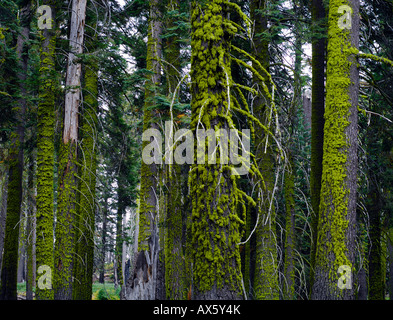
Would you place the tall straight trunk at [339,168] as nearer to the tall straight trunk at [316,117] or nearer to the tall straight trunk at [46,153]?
the tall straight trunk at [316,117]

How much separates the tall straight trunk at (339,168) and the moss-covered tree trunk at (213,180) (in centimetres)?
305

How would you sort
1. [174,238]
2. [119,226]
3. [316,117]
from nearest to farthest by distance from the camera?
[316,117] < [174,238] < [119,226]

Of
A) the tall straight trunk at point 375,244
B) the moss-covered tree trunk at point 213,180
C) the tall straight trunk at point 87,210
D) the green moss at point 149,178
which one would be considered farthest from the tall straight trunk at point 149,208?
the tall straight trunk at point 375,244

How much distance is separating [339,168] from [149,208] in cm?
496

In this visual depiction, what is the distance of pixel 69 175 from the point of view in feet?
25.0

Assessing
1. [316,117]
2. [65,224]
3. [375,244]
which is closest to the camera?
[65,224]

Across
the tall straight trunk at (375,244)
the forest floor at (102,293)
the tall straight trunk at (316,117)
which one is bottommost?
the forest floor at (102,293)

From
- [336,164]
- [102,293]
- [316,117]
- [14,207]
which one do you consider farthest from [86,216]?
[102,293]

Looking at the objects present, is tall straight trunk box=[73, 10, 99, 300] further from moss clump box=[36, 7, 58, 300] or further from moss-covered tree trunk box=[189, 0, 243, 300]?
moss-covered tree trunk box=[189, 0, 243, 300]

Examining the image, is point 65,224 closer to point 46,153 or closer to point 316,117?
point 46,153

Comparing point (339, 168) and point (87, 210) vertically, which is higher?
point (339, 168)

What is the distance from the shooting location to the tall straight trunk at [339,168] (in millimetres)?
6059

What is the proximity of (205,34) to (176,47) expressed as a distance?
6897 mm
